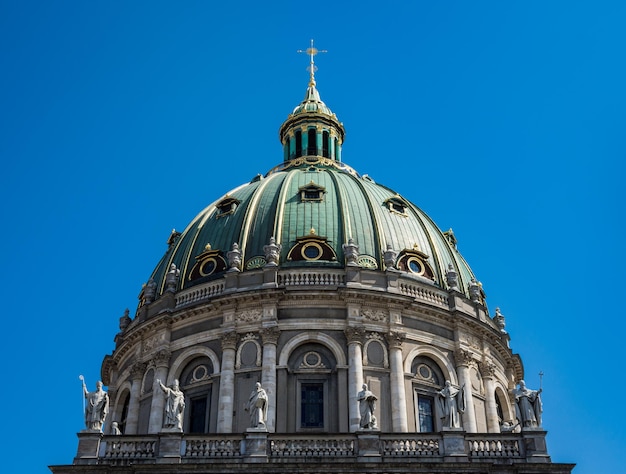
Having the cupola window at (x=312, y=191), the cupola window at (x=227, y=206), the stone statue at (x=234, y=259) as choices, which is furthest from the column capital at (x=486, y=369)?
the cupola window at (x=227, y=206)

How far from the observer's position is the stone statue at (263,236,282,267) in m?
41.5

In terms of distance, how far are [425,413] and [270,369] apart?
7047 millimetres

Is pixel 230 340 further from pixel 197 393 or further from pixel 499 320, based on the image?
pixel 499 320

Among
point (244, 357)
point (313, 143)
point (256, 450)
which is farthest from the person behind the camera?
point (313, 143)

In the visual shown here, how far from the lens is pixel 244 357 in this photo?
39.3 meters

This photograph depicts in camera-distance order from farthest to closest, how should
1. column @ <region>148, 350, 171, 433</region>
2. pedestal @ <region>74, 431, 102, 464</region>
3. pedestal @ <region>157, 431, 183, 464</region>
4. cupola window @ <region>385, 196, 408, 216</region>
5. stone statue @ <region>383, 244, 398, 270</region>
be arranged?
cupola window @ <region>385, 196, 408, 216</region>, stone statue @ <region>383, 244, 398, 270</region>, column @ <region>148, 350, 171, 433</region>, pedestal @ <region>74, 431, 102, 464</region>, pedestal @ <region>157, 431, 183, 464</region>

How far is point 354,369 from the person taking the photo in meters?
38.3

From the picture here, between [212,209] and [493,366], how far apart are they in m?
17.1

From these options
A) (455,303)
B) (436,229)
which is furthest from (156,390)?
(436,229)

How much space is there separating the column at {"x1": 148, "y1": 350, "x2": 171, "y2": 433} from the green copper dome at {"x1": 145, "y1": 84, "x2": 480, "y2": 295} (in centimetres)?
408

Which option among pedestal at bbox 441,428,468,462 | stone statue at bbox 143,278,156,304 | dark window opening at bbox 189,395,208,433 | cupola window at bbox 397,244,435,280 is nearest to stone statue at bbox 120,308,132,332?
stone statue at bbox 143,278,156,304

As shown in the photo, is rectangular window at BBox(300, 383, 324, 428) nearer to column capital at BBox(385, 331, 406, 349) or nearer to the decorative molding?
the decorative molding

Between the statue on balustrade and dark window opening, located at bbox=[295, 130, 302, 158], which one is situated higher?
dark window opening, located at bbox=[295, 130, 302, 158]

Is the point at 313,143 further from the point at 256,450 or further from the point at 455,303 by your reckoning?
the point at 256,450
